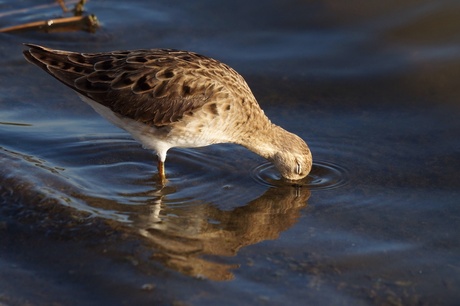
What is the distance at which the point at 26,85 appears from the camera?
11.2 m

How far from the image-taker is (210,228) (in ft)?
27.4

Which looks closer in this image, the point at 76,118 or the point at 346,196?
the point at 346,196

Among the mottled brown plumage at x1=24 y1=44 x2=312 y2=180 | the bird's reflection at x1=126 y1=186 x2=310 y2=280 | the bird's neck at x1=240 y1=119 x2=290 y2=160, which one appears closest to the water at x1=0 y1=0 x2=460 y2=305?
the bird's reflection at x1=126 y1=186 x2=310 y2=280

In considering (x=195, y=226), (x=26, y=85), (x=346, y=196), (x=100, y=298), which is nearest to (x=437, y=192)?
(x=346, y=196)

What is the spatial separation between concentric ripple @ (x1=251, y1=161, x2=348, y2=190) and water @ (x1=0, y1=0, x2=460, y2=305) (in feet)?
0.08

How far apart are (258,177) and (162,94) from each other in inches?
57.3

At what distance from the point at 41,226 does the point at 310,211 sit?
2.60 meters

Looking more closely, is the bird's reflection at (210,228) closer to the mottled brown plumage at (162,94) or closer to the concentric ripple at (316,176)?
the concentric ripple at (316,176)

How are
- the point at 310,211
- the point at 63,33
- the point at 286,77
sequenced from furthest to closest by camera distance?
the point at 63,33
the point at 286,77
the point at 310,211

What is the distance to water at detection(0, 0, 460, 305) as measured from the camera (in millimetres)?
7406

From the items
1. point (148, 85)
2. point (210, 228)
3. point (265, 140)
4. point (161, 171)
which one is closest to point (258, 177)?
point (265, 140)

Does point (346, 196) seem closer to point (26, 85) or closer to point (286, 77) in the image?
point (286, 77)

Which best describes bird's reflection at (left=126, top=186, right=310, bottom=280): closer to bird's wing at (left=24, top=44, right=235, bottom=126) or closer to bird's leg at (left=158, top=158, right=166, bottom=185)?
bird's leg at (left=158, top=158, right=166, bottom=185)

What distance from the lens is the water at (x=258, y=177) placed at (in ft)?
24.3
